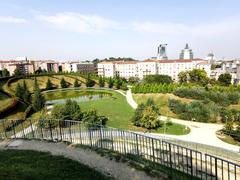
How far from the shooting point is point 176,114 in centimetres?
3262

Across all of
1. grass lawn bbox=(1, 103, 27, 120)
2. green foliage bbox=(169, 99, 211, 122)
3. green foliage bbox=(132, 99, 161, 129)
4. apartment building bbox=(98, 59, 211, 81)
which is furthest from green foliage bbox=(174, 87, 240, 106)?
apartment building bbox=(98, 59, 211, 81)

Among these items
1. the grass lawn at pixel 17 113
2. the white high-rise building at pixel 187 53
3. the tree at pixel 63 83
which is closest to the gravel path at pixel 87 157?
the grass lawn at pixel 17 113

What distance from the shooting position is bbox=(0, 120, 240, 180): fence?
988 centimetres

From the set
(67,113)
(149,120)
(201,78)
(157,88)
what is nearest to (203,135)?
(149,120)

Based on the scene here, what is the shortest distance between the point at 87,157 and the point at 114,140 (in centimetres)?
252

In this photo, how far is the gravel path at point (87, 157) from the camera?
26.0 feet

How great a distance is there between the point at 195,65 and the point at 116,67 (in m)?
35.6

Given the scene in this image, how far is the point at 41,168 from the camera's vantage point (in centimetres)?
805

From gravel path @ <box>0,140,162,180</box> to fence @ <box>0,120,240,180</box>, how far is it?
94 centimetres

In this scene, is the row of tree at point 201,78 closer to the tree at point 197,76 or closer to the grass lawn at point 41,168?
the tree at point 197,76

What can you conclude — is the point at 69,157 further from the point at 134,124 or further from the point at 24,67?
the point at 24,67

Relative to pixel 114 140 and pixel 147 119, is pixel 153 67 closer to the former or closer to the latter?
pixel 147 119

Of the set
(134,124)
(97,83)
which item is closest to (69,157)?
(134,124)

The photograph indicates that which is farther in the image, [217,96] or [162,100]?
[162,100]
